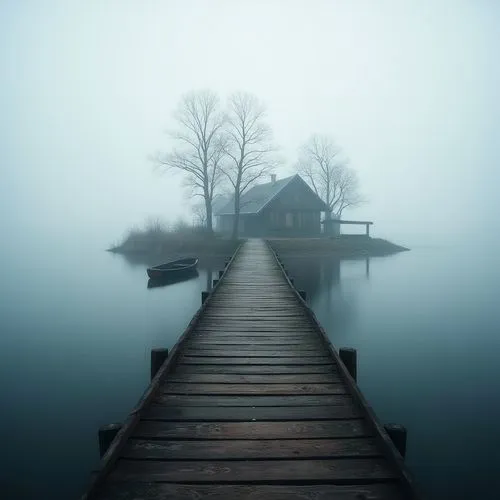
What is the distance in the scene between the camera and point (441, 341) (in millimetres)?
14398

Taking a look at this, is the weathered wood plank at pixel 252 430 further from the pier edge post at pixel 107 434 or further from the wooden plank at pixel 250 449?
the pier edge post at pixel 107 434

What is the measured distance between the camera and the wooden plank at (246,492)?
10.3 feet

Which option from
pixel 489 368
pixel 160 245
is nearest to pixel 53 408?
pixel 489 368

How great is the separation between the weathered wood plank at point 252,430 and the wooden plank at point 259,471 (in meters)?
0.41

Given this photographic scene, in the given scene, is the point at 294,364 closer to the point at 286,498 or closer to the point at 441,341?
the point at 286,498

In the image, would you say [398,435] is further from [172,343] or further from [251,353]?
[172,343]

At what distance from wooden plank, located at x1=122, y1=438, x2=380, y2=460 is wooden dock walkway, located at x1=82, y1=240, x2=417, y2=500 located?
1 centimetres

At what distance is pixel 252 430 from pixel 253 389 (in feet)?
3.39

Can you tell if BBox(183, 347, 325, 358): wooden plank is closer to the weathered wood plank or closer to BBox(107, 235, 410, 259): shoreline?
the weathered wood plank

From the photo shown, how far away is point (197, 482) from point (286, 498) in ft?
2.64

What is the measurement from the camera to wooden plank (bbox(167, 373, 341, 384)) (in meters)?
5.35

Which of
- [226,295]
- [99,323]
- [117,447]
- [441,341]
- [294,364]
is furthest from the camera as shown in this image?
[99,323]

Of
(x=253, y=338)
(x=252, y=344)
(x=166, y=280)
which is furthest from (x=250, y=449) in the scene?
(x=166, y=280)

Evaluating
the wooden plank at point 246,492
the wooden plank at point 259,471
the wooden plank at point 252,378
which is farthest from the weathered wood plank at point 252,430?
the wooden plank at point 252,378
